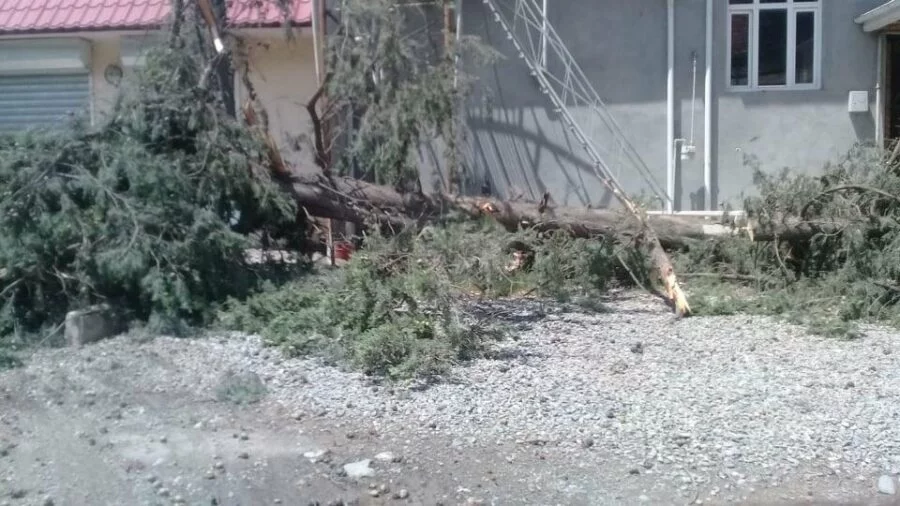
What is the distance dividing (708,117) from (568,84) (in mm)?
1780

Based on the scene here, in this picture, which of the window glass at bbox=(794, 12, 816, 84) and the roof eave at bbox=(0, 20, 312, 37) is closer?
the roof eave at bbox=(0, 20, 312, 37)

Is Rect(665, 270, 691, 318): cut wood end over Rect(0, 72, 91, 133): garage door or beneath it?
beneath

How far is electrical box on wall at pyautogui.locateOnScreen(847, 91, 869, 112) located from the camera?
13.9 meters

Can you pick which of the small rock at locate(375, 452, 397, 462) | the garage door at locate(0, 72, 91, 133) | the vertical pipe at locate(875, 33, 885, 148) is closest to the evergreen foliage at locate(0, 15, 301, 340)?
the small rock at locate(375, 452, 397, 462)

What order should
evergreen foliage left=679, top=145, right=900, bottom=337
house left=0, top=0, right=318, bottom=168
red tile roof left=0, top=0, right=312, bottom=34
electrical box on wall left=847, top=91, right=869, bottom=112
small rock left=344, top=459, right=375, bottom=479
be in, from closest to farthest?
small rock left=344, top=459, right=375, bottom=479
evergreen foliage left=679, top=145, right=900, bottom=337
electrical box on wall left=847, top=91, right=869, bottom=112
red tile roof left=0, top=0, right=312, bottom=34
house left=0, top=0, right=318, bottom=168

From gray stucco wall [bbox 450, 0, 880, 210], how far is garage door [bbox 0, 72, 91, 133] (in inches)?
A: 214

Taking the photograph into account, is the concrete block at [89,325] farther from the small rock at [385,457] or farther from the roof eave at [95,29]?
the roof eave at [95,29]

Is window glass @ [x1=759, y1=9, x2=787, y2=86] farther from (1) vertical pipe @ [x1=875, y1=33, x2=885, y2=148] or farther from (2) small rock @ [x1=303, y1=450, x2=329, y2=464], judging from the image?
(2) small rock @ [x1=303, y1=450, x2=329, y2=464]

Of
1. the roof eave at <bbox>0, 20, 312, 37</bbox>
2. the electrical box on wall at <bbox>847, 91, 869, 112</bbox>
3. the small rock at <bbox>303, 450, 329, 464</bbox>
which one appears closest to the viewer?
the small rock at <bbox>303, 450, 329, 464</bbox>

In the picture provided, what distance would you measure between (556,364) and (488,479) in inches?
86.9

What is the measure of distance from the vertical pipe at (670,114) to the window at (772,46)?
759 millimetres

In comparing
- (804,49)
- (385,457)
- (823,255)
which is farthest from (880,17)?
(385,457)

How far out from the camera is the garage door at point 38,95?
1538 centimetres

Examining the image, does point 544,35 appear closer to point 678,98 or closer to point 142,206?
point 678,98
